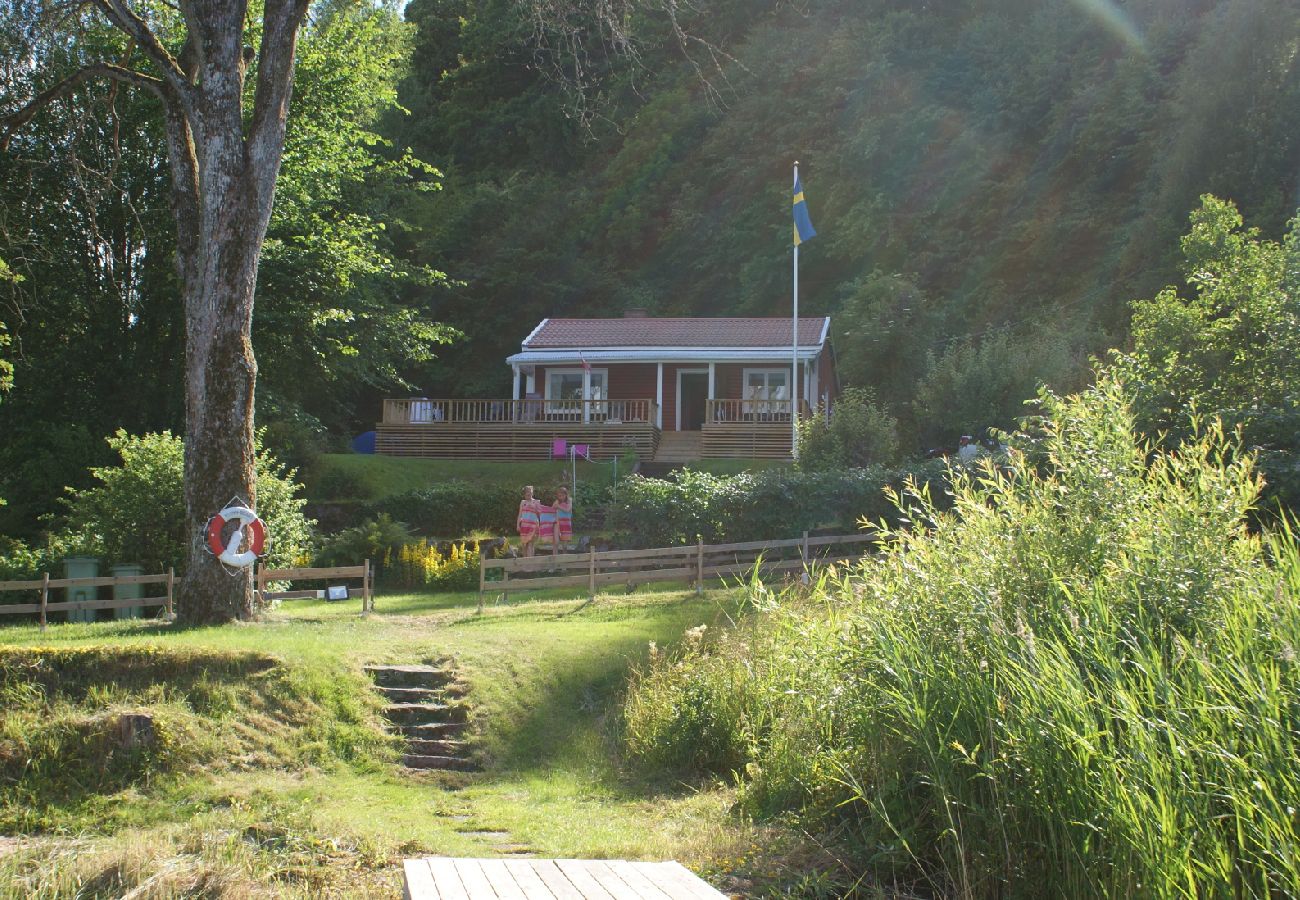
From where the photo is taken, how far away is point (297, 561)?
20.7 metres

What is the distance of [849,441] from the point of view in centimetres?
2462

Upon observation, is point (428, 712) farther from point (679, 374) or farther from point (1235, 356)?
point (679, 374)

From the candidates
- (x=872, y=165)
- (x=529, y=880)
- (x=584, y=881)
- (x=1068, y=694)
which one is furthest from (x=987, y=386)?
(x=529, y=880)

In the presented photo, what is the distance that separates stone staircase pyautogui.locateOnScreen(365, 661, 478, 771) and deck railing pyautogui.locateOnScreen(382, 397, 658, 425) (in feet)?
65.8

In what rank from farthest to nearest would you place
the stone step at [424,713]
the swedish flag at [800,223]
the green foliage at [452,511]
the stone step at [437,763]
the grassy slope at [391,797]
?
the swedish flag at [800,223] < the green foliage at [452,511] < the stone step at [424,713] < the stone step at [437,763] < the grassy slope at [391,797]

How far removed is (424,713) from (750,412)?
2139 centimetres

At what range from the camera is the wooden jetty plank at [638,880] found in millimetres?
5203

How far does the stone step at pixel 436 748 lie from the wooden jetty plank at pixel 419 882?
18.1ft

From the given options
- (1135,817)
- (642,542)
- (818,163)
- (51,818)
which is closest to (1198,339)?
(642,542)

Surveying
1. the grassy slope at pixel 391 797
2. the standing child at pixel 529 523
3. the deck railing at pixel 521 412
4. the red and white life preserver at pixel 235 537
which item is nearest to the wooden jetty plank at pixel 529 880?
the grassy slope at pixel 391 797

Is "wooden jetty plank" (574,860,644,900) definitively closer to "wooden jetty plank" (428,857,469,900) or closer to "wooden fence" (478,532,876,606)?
"wooden jetty plank" (428,857,469,900)

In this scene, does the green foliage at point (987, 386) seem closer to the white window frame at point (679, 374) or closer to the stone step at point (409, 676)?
the white window frame at point (679, 374)

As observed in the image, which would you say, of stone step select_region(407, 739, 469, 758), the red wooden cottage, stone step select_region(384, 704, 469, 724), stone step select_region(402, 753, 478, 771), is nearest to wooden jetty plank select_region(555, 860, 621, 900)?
stone step select_region(402, 753, 478, 771)

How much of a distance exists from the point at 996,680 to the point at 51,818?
7458 mm
